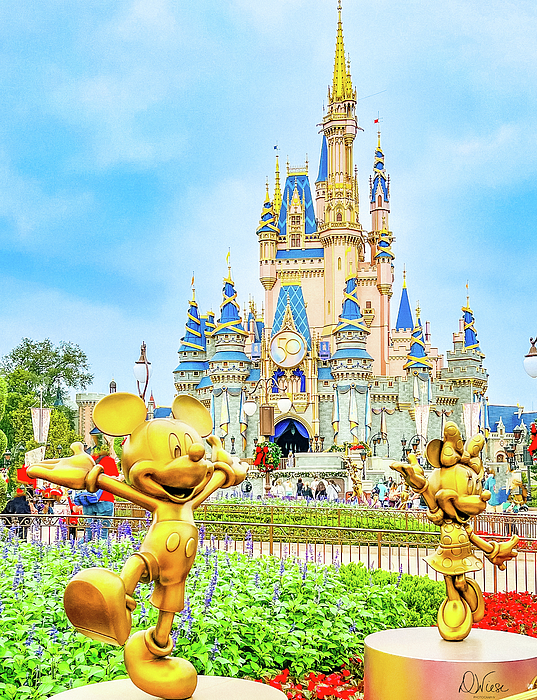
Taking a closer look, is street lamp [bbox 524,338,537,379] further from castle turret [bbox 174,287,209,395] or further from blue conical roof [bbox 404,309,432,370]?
castle turret [bbox 174,287,209,395]

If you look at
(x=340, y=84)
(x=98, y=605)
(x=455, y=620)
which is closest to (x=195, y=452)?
(x=98, y=605)

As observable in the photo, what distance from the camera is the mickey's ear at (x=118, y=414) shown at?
3326 millimetres

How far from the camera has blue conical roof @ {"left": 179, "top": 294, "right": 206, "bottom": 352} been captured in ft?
172

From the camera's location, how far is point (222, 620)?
20.2 ft

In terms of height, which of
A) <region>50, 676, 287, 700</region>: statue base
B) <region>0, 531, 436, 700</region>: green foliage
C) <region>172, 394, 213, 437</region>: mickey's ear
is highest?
<region>172, 394, 213, 437</region>: mickey's ear

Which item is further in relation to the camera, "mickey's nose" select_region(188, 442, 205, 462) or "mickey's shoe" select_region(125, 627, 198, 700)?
"mickey's nose" select_region(188, 442, 205, 462)

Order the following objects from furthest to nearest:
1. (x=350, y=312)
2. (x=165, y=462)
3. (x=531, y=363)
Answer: (x=350, y=312) < (x=531, y=363) < (x=165, y=462)

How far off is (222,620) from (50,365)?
49.3 metres

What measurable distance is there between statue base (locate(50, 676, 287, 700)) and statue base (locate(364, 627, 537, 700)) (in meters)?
1.24

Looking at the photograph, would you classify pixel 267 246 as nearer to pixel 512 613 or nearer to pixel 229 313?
pixel 229 313

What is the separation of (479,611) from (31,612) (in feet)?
11.8

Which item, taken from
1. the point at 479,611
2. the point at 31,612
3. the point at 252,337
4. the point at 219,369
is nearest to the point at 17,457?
the point at 219,369

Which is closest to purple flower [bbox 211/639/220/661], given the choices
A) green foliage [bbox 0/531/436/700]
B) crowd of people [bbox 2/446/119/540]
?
green foliage [bbox 0/531/436/700]
